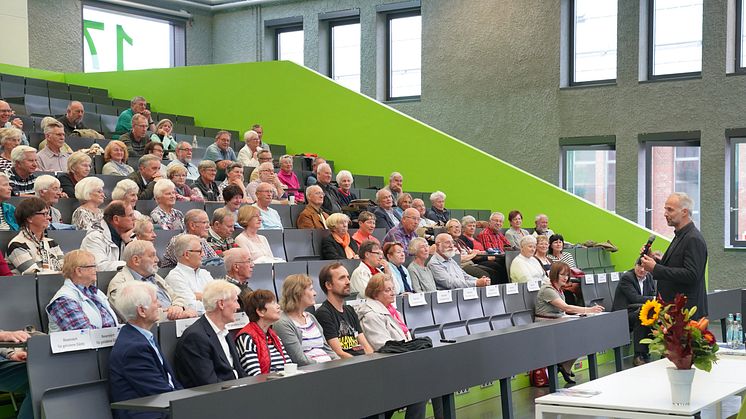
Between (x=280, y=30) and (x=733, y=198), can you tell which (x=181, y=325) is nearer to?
(x=733, y=198)

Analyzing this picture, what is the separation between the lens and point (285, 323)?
15.1 ft

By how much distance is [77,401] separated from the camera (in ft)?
11.6

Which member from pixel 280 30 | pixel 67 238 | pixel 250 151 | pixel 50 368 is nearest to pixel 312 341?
pixel 50 368

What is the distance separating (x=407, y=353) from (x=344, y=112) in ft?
24.5

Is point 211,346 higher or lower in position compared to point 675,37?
lower

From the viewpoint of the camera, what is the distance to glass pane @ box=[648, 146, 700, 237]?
11977mm

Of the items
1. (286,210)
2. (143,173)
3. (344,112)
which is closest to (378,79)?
(344,112)

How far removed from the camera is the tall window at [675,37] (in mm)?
12070

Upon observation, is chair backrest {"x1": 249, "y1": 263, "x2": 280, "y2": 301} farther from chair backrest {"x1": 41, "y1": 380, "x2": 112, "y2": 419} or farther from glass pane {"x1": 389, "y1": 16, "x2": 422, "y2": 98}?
glass pane {"x1": 389, "y1": 16, "x2": 422, "y2": 98}

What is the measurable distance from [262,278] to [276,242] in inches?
52.8

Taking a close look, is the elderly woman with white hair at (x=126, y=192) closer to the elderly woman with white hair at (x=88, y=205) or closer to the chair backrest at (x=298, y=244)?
the elderly woman with white hair at (x=88, y=205)

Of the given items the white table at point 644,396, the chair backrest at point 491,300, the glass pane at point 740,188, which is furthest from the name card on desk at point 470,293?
the glass pane at point 740,188

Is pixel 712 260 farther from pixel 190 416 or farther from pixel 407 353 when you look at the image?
pixel 190 416

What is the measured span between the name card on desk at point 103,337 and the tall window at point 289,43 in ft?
40.2
